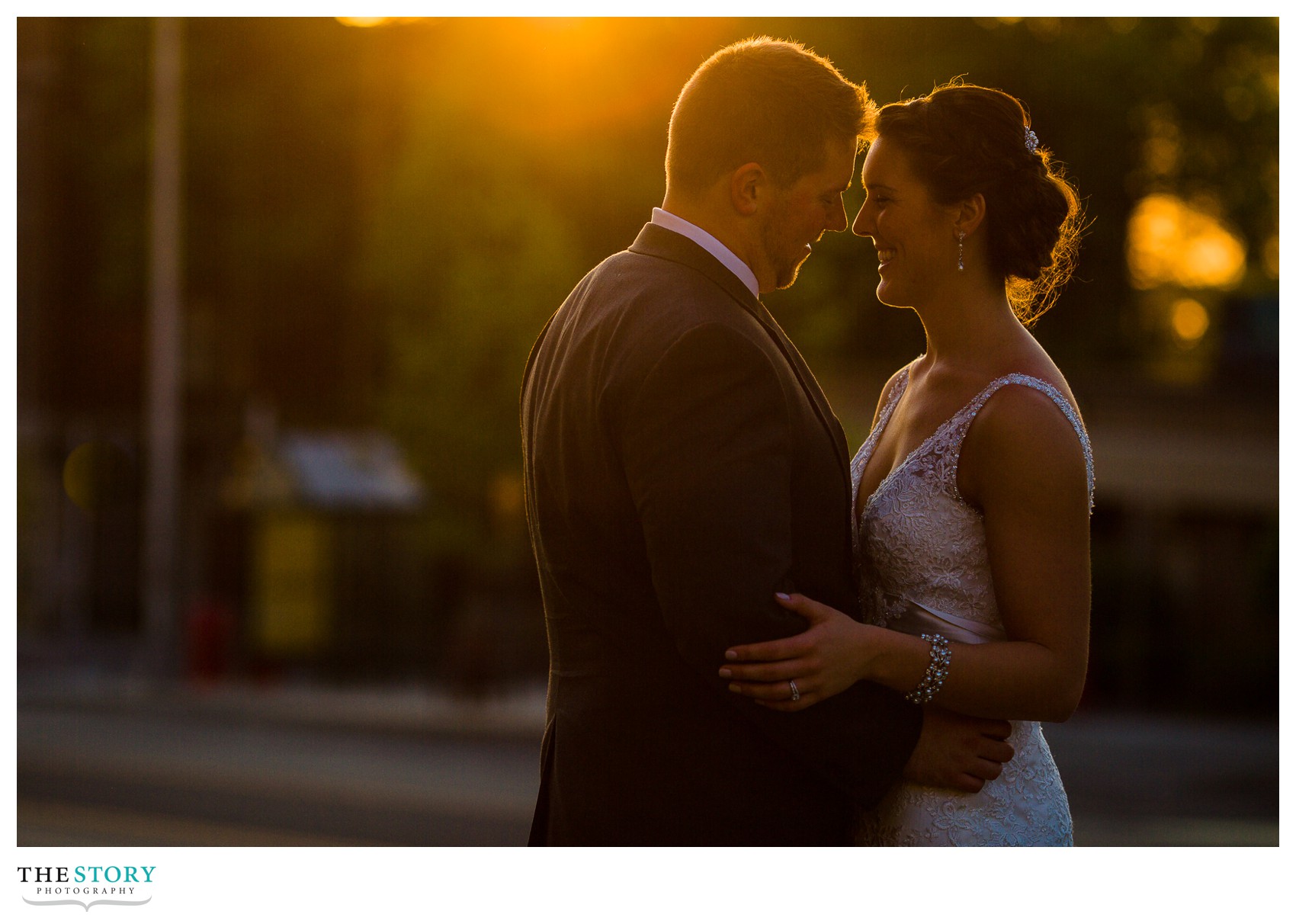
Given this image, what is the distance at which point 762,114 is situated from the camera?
2459 millimetres

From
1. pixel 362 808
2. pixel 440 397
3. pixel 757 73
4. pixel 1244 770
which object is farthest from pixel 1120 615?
pixel 757 73

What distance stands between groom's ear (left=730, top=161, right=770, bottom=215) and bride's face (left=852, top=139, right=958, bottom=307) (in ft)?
1.22

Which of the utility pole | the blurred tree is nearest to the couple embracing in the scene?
the blurred tree

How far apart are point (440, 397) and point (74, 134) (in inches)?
477

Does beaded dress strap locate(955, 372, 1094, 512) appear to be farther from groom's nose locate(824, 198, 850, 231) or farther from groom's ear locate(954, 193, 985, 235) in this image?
groom's nose locate(824, 198, 850, 231)

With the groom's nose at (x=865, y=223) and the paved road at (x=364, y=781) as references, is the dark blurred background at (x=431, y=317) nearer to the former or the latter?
the paved road at (x=364, y=781)

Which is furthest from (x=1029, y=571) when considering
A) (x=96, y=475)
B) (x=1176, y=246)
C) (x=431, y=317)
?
(x=96, y=475)

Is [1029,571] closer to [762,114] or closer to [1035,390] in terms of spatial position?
[1035,390]

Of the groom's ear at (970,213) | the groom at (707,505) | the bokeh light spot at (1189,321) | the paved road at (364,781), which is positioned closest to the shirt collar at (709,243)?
the groom at (707,505)

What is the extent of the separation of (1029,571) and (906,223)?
68 centimetres

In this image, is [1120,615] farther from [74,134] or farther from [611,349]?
[74,134]

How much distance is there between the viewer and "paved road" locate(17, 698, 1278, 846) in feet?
33.4
